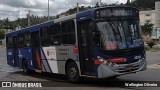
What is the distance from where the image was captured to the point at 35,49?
1945 cm

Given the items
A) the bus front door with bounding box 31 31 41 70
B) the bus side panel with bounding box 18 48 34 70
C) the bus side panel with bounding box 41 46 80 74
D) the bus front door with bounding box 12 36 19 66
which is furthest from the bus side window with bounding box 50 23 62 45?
the bus front door with bounding box 12 36 19 66

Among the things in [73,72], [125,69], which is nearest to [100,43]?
[125,69]

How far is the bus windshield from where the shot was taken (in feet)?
42.7

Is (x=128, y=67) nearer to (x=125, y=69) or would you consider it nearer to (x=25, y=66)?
(x=125, y=69)

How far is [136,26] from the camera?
1378 cm

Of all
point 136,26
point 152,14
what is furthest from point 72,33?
point 152,14

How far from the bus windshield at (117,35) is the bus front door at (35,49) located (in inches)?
263

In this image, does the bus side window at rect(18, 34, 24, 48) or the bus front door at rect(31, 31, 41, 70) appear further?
the bus side window at rect(18, 34, 24, 48)

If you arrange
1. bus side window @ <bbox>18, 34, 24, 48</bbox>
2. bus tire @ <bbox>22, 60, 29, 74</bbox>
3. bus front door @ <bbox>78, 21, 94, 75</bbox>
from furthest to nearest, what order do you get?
bus side window @ <bbox>18, 34, 24, 48</bbox> < bus tire @ <bbox>22, 60, 29, 74</bbox> < bus front door @ <bbox>78, 21, 94, 75</bbox>

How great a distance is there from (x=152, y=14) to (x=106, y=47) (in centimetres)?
11248

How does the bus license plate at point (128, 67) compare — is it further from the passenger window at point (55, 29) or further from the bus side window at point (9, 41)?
the bus side window at point (9, 41)

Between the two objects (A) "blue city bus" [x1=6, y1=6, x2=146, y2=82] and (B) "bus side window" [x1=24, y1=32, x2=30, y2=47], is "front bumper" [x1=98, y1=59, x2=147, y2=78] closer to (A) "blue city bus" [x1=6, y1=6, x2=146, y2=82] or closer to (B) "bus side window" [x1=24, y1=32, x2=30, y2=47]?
(A) "blue city bus" [x1=6, y1=6, x2=146, y2=82]

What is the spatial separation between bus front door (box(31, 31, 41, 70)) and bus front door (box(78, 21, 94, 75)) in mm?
5259

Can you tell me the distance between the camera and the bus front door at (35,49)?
19086mm
